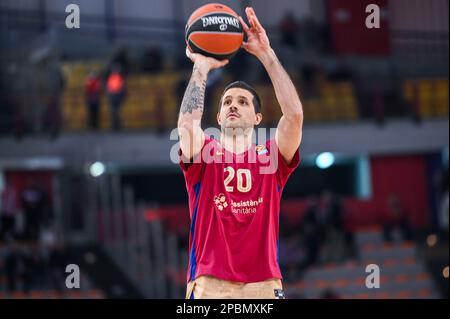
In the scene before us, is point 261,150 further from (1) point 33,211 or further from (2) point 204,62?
(1) point 33,211

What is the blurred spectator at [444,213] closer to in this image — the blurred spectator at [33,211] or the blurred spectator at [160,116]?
the blurred spectator at [160,116]

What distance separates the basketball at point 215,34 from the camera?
5.58 metres

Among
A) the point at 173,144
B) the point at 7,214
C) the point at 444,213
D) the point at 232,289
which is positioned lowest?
the point at 232,289

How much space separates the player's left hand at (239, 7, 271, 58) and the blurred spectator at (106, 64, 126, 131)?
11417mm

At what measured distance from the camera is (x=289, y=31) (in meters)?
20.3

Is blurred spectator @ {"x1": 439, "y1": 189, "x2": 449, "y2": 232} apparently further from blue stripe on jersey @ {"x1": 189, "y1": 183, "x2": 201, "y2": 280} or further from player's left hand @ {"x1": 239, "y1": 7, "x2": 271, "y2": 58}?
blue stripe on jersey @ {"x1": 189, "y1": 183, "x2": 201, "y2": 280}

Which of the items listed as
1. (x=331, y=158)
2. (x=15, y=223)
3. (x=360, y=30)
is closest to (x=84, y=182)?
(x=15, y=223)

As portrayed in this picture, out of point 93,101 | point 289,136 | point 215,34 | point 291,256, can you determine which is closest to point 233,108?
point 289,136

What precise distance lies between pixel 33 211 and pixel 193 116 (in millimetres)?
11138

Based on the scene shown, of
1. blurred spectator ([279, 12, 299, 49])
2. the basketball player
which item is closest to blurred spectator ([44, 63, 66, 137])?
blurred spectator ([279, 12, 299, 49])

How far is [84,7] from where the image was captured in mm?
21859

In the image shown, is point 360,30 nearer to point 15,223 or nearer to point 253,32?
point 15,223

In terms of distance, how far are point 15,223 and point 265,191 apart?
36.9 feet

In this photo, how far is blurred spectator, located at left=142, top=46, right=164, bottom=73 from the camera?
19.3 metres
